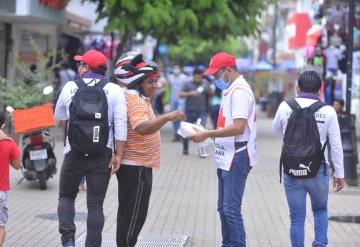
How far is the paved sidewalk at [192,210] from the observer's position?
994 cm

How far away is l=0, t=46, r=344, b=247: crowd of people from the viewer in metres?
7.76

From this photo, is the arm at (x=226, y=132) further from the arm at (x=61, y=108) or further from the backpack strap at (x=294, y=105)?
the arm at (x=61, y=108)

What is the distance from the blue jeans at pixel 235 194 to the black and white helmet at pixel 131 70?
3.49ft

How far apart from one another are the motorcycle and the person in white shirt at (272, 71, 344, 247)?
5847 mm

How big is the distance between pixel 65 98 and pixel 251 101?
162 cm

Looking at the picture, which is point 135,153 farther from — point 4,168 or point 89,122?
point 4,168

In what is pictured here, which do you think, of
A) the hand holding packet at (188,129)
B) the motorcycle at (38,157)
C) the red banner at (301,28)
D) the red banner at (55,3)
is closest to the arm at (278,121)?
the hand holding packet at (188,129)

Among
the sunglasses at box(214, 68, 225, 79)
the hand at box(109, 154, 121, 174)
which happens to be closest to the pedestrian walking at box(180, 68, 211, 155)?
the sunglasses at box(214, 68, 225, 79)

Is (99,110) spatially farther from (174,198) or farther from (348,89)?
(348,89)

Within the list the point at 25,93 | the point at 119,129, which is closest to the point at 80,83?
the point at 119,129

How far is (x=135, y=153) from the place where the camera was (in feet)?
25.5

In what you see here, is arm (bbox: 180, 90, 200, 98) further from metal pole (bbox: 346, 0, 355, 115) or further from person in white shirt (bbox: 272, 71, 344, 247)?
person in white shirt (bbox: 272, 71, 344, 247)

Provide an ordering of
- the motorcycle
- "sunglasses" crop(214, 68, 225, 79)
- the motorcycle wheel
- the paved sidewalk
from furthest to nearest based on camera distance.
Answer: the motorcycle wheel → the motorcycle → the paved sidewalk → "sunglasses" crop(214, 68, 225, 79)

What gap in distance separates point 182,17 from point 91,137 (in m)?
15.2
